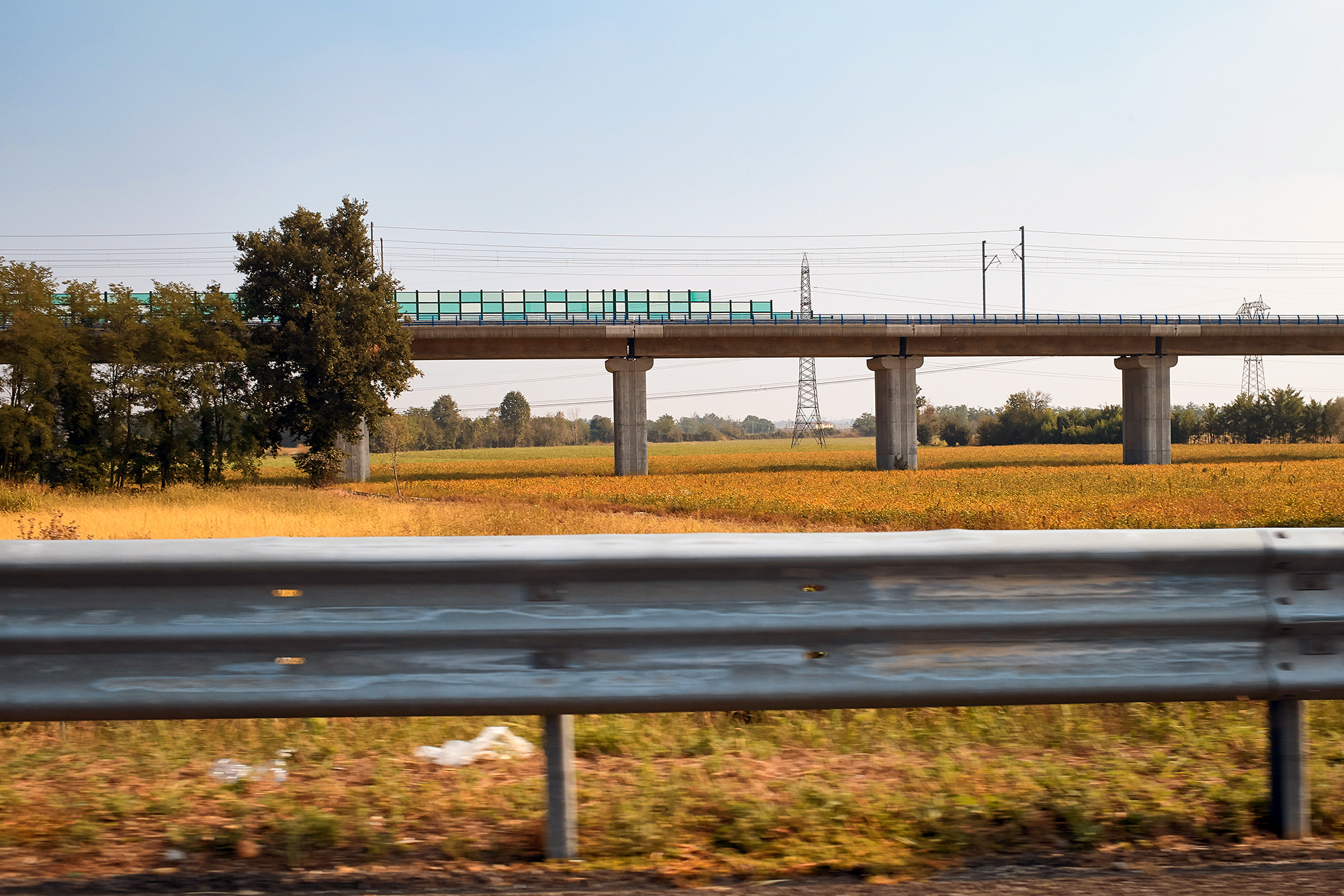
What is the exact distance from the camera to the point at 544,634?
284 centimetres

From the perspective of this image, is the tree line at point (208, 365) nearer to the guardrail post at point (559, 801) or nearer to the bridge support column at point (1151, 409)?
the guardrail post at point (559, 801)

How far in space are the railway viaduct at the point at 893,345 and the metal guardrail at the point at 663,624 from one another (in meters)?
48.9

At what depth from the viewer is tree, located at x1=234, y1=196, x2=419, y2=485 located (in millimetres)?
40844

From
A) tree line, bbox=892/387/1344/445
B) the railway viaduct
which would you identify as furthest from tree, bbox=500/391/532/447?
the railway viaduct

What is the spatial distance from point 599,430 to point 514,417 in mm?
20371

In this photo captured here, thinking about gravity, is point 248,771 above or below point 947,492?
above

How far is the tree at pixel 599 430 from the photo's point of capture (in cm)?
19025

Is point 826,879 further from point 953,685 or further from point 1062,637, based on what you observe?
point 1062,637

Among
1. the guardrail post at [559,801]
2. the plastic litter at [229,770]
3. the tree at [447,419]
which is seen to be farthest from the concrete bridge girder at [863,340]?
the tree at [447,419]

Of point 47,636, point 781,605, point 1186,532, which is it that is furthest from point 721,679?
point 47,636

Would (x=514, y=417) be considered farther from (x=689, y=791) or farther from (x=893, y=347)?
(x=689, y=791)

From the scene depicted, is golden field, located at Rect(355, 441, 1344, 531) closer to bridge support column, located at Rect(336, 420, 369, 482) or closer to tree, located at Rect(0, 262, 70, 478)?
bridge support column, located at Rect(336, 420, 369, 482)

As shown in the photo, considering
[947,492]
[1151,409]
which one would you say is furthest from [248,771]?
[1151,409]

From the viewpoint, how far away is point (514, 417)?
17912 centimetres
